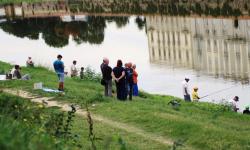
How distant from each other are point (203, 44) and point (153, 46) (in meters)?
5.59

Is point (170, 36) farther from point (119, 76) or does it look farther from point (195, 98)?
point (119, 76)

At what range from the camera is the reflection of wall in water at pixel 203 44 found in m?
45.6

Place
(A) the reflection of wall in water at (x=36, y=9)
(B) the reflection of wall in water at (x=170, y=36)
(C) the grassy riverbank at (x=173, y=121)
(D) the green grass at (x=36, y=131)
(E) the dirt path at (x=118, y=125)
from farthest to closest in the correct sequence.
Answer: (A) the reflection of wall in water at (x=36, y=9), (B) the reflection of wall in water at (x=170, y=36), (E) the dirt path at (x=118, y=125), (C) the grassy riverbank at (x=173, y=121), (D) the green grass at (x=36, y=131)

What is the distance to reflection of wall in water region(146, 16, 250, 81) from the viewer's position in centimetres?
4556

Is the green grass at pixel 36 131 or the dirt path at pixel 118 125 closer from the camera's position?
the green grass at pixel 36 131

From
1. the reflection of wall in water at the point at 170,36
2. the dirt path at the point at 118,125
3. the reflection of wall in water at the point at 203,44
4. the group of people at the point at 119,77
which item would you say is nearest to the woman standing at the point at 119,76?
the group of people at the point at 119,77

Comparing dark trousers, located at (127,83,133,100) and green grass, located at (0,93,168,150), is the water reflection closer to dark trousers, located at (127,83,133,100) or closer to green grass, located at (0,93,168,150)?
dark trousers, located at (127,83,133,100)

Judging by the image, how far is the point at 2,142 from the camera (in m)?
5.47

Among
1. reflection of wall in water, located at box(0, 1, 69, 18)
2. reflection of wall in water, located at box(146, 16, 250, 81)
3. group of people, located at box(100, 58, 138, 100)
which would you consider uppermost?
reflection of wall in water, located at box(0, 1, 69, 18)

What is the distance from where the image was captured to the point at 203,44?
201ft

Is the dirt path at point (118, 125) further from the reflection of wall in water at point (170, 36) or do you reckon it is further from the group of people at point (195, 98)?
the reflection of wall in water at point (170, 36)

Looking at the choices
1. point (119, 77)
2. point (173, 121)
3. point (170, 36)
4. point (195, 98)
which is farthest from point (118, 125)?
point (170, 36)

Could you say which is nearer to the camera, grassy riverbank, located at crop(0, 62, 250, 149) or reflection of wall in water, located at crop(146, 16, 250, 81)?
grassy riverbank, located at crop(0, 62, 250, 149)

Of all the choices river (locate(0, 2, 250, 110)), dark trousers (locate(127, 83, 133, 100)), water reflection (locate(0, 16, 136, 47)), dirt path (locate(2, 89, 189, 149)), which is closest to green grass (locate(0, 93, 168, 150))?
dirt path (locate(2, 89, 189, 149))
